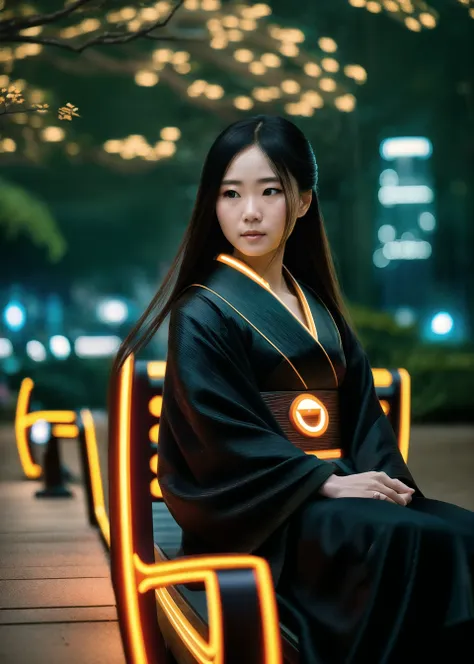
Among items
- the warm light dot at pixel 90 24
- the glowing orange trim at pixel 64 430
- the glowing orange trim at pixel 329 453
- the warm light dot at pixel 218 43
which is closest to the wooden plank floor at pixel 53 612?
the glowing orange trim at pixel 329 453

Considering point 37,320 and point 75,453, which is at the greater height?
point 37,320

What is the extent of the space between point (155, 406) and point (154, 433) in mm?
71

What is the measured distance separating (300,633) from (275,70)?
655 cm

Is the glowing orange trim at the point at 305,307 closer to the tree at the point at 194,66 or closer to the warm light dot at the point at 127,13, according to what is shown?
the tree at the point at 194,66

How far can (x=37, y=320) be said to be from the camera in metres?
16.2

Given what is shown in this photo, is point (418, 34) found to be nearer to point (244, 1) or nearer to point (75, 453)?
point (244, 1)

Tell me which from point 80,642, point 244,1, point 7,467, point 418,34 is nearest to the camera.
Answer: point 80,642

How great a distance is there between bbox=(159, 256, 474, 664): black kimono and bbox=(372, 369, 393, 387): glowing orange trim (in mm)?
374

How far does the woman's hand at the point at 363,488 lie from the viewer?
190 centimetres

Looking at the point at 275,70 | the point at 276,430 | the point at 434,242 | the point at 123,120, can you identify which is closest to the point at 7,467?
the point at 275,70

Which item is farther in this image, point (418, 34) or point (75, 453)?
point (418, 34)

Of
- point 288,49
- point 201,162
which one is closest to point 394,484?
point 288,49

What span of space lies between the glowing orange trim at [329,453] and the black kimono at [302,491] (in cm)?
3

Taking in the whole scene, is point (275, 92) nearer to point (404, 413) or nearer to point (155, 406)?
point (404, 413)
